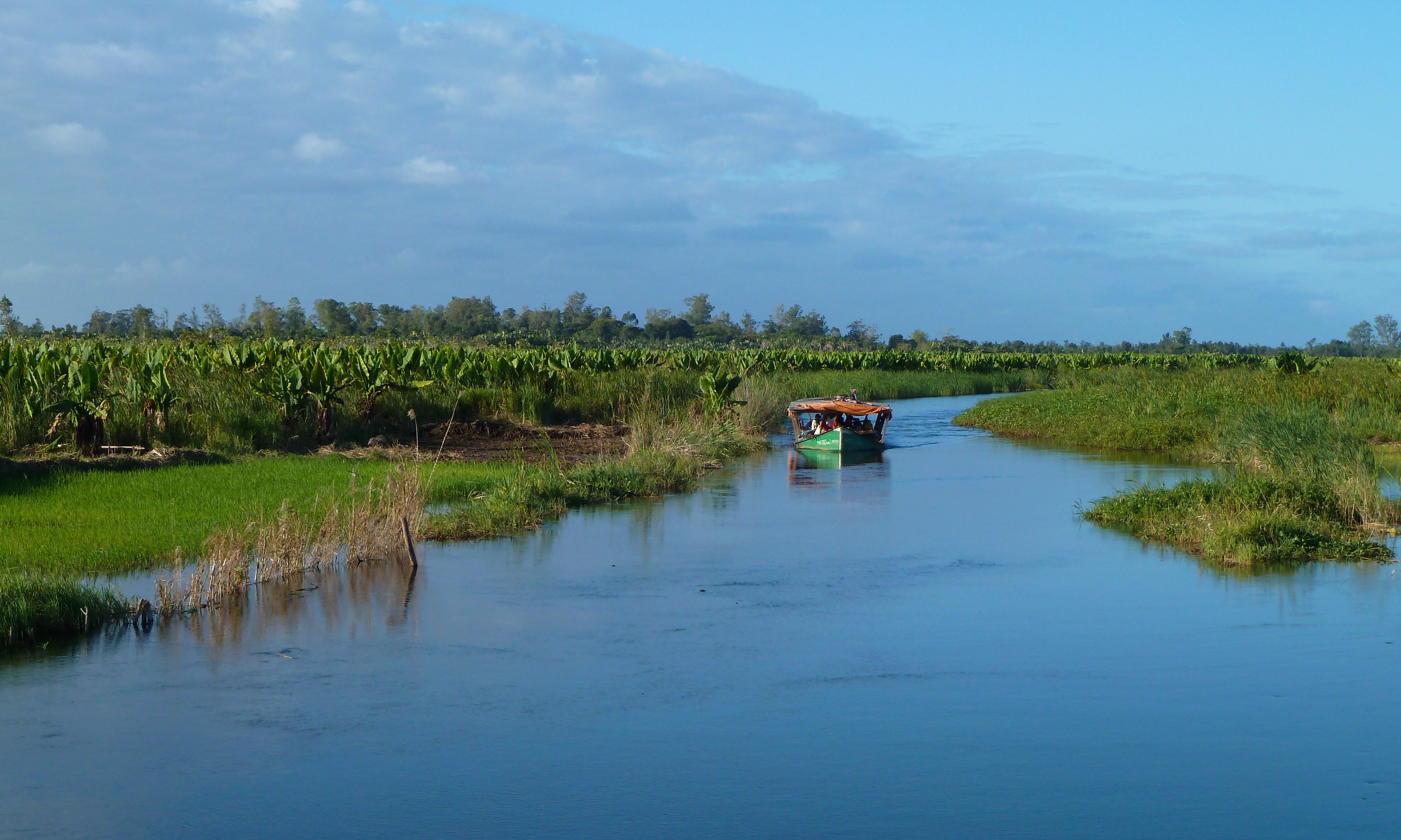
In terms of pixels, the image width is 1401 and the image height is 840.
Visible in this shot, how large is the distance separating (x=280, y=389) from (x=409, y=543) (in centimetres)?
1049

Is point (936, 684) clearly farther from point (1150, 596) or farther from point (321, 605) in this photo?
point (321, 605)

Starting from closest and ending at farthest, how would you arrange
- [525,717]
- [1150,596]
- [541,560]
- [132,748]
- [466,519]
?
[132,748] < [525,717] < [1150,596] < [541,560] < [466,519]

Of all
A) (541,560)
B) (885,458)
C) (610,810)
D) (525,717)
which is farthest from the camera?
(885,458)

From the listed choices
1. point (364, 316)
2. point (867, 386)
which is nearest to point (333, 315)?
point (364, 316)

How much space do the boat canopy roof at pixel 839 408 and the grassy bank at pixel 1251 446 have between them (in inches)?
236

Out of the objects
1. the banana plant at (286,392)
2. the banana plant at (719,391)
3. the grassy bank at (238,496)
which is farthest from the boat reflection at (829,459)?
the banana plant at (286,392)

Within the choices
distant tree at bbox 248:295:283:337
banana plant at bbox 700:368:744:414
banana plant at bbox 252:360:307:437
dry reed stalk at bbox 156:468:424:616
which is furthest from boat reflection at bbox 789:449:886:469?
distant tree at bbox 248:295:283:337

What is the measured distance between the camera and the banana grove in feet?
61.8

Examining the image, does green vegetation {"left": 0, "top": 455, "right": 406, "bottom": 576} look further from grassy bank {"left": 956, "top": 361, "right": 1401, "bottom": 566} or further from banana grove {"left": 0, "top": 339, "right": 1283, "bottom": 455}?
grassy bank {"left": 956, "top": 361, "right": 1401, "bottom": 566}

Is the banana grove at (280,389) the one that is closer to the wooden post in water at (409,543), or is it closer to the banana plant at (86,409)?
the banana plant at (86,409)

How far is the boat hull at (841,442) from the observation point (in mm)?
25844

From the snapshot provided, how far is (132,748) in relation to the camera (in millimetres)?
7246

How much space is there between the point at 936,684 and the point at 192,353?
24.1m

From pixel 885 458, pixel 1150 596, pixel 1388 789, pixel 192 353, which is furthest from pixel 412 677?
pixel 192 353
